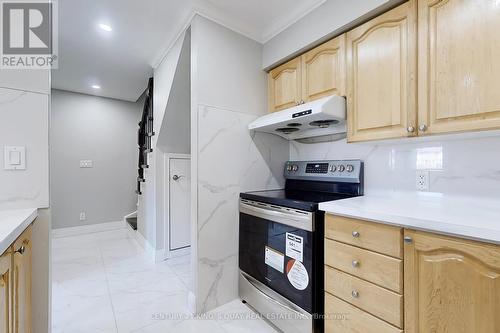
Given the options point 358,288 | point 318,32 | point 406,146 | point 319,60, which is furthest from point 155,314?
point 318,32

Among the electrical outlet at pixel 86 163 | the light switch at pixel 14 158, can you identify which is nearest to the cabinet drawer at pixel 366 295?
the light switch at pixel 14 158

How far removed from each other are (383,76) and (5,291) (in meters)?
2.05

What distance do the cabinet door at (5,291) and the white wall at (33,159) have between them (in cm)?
43

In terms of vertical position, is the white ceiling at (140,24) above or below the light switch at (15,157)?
above

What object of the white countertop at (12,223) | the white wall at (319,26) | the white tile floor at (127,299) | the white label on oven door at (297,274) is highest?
the white wall at (319,26)

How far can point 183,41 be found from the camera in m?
2.09

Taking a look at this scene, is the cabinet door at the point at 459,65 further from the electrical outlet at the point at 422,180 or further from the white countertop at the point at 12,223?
the white countertop at the point at 12,223

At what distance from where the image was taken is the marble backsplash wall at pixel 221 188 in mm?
1833

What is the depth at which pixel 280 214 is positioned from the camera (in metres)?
1.61

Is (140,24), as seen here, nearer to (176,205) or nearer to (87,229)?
(176,205)

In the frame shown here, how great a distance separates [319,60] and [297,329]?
188 cm

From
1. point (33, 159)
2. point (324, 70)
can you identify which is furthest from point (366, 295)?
point (33, 159)

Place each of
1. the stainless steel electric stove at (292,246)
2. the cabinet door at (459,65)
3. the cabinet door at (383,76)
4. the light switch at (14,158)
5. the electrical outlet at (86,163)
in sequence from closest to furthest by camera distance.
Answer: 1. the cabinet door at (459,65)
2. the light switch at (14,158)
3. the cabinet door at (383,76)
4. the stainless steel electric stove at (292,246)
5. the electrical outlet at (86,163)

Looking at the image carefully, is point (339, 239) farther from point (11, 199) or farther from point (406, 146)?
point (11, 199)
